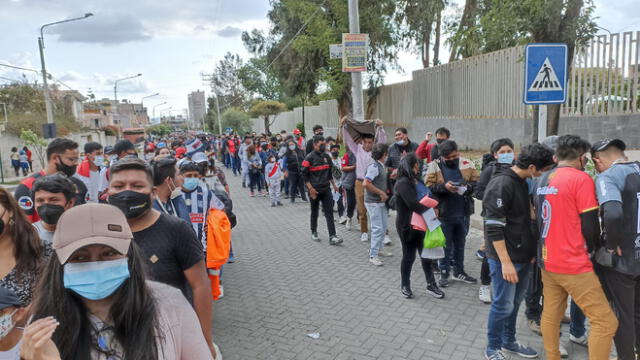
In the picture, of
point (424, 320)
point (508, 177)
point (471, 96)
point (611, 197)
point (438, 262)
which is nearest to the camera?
point (611, 197)

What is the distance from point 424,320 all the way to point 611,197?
233 centimetres

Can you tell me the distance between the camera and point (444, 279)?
5.68 meters

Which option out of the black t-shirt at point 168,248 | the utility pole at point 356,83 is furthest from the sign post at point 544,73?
the utility pole at point 356,83

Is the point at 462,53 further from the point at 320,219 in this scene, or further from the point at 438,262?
the point at 438,262

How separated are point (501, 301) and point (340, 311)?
2.00 m

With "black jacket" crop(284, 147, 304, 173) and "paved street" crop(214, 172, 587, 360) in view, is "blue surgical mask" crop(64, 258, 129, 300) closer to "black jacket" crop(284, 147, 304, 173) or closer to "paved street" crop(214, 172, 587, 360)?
"paved street" crop(214, 172, 587, 360)

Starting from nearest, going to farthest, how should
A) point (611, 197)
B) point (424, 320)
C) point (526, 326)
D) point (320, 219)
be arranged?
point (611, 197) < point (526, 326) < point (424, 320) < point (320, 219)

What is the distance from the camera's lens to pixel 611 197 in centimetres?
311

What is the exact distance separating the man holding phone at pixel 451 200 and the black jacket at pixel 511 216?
5.73ft

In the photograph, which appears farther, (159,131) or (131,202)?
(159,131)

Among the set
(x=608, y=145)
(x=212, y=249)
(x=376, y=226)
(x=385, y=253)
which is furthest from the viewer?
(x=385, y=253)

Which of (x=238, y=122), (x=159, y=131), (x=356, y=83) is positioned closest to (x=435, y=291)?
(x=356, y=83)

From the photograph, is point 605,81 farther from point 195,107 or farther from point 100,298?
point 195,107

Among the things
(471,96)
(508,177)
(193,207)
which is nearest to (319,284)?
(193,207)
